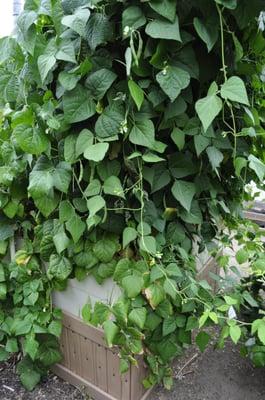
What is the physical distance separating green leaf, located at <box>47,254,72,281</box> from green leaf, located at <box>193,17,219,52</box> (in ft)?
2.74

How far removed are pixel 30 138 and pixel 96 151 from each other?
21 centimetres

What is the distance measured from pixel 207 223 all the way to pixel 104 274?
47cm

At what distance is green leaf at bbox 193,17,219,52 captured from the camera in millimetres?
779

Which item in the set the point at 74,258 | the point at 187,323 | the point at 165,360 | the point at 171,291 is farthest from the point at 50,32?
the point at 165,360

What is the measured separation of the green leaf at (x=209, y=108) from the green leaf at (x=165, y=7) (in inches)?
7.7

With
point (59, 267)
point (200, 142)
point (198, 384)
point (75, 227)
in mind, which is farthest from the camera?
point (198, 384)

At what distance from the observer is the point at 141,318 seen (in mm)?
1055

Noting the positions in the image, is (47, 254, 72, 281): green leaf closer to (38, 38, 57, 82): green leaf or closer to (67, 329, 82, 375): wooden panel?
(67, 329, 82, 375): wooden panel

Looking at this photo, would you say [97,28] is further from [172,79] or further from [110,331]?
[110,331]

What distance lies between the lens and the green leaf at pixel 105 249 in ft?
3.75

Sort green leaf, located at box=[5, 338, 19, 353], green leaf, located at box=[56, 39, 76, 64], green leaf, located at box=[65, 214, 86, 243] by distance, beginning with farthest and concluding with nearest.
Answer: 1. green leaf, located at box=[5, 338, 19, 353]
2. green leaf, located at box=[65, 214, 86, 243]
3. green leaf, located at box=[56, 39, 76, 64]

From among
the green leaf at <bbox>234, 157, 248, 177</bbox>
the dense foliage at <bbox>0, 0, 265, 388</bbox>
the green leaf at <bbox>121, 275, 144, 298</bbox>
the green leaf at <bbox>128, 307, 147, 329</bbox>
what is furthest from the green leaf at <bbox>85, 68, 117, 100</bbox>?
the green leaf at <bbox>128, 307, 147, 329</bbox>

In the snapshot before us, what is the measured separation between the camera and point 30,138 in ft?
3.14

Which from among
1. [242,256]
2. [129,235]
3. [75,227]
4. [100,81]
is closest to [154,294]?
[129,235]
